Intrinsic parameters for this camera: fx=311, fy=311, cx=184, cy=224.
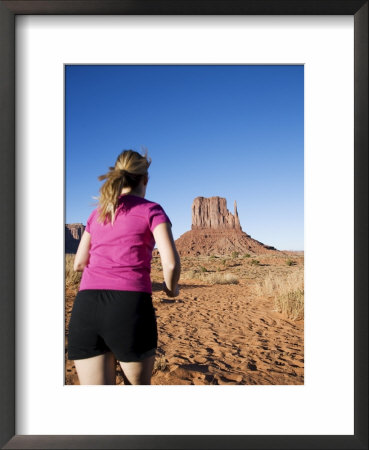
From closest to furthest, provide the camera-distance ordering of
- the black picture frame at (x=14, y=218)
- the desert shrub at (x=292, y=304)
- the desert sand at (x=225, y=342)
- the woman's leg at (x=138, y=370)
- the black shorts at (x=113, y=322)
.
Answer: the black shorts at (x=113, y=322)
the woman's leg at (x=138, y=370)
the black picture frame at (x=14, y=218)
the desert sand at (x=225, y=342)
the desert shrub at (x=292, y=304)

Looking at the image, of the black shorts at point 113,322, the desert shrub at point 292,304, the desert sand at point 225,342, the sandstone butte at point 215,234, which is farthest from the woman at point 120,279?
the sandstone butte at point 215,234

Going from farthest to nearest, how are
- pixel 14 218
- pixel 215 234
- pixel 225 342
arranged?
pixel 215 234
pixel 225 342
pixel 14 218

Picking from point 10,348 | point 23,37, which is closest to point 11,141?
point 23,37

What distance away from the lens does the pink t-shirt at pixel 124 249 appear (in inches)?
55.2

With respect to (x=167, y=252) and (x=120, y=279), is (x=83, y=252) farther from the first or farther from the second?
(x=167, y=252)

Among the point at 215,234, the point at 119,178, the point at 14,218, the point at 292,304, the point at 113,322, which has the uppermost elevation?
the point at 119,178

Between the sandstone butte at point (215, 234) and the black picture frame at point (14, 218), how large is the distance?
1495 inches

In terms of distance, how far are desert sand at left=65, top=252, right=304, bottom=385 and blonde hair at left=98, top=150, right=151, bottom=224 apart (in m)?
1.92

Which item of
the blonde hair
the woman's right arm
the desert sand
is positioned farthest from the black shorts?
the desert sand

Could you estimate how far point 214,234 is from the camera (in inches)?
1902

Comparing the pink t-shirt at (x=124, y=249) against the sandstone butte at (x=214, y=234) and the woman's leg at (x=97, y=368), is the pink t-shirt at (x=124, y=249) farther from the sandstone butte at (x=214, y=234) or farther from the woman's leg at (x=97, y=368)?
the sandstone butte at (x=214, y=234)

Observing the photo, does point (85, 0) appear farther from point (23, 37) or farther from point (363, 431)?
A: point (363, 431)

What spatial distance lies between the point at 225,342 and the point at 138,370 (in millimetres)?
4250

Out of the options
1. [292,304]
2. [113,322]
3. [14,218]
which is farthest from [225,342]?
[113,322]
